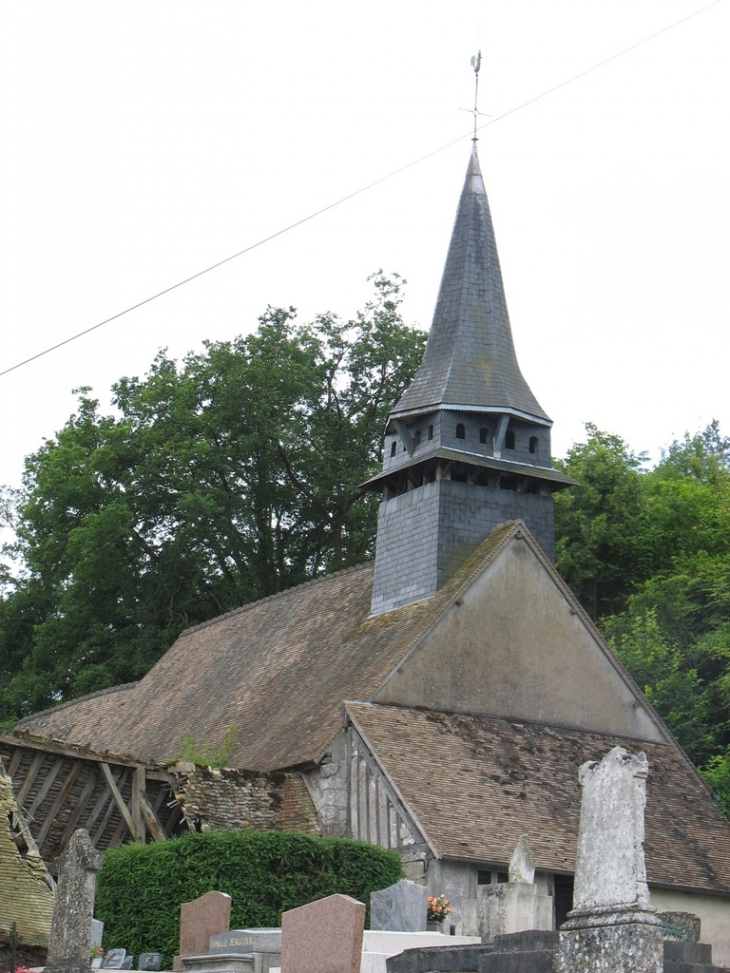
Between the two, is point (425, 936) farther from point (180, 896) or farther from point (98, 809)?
point (98, 809)

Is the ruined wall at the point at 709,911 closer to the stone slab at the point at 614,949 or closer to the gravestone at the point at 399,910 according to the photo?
the gravestone at the point at 399,910

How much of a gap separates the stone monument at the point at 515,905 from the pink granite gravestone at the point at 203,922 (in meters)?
2.88

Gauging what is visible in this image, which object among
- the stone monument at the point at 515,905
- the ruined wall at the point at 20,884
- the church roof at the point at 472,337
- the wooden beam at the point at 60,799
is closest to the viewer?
the stone monument at the point at 515,905

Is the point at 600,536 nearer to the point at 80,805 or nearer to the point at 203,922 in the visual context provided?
the point at 80,805

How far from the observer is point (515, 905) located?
17.7m

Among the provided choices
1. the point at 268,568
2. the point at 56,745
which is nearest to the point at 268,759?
the point at 56,745

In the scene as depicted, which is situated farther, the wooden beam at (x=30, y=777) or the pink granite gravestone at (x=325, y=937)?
the wooden beam at (x=30, y=777)

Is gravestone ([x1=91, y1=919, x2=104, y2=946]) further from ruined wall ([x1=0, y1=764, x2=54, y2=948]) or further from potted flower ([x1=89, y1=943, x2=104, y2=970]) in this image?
potted flower ([x1=89, y1=943, x2=104, y2=970])

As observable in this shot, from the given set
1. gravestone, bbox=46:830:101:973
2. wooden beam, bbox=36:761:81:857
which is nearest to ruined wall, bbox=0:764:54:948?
wooden beam, bbox=36:761:81:857

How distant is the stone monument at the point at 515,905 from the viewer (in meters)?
17.7

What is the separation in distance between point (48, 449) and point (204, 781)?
24585 millimetres

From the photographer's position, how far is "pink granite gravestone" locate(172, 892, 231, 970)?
16969 millimetres

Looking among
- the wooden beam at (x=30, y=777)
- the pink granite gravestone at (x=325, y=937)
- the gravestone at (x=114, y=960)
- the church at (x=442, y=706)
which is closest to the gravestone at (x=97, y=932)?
the gravestone at (x=114, y=960)

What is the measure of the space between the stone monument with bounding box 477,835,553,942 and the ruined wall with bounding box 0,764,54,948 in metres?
5.27
